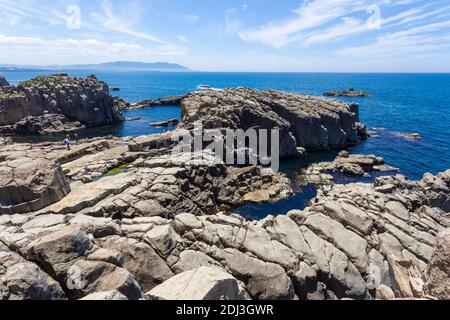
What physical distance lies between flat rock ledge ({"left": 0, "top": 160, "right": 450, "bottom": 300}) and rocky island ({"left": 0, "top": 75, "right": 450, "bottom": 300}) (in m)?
0.07

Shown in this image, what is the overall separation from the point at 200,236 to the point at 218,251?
1.89 m

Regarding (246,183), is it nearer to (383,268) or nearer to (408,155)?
(383,268)

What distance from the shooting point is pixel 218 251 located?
21.0 m

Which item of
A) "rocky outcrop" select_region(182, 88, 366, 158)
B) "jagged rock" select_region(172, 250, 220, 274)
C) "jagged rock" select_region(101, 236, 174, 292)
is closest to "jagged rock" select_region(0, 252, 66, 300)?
"jagged rock" select_region(101, 236, 174, 292)

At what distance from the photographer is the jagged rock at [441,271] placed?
14211 mm

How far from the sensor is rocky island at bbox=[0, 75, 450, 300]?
14.0 metres

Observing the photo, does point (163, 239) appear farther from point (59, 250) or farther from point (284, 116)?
point (284, 116)

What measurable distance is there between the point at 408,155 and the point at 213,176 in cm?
4894

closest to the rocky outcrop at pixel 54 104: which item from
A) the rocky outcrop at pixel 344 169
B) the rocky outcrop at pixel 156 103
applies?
the rocky outcrop at pixel 156 103

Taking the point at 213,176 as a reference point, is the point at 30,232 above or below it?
above

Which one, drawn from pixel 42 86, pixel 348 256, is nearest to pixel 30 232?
pixel 348 256

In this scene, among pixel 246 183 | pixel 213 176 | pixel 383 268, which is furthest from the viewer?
pixel 246 183

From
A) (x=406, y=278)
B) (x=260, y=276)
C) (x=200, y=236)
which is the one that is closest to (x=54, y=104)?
(x=200, y=236)
